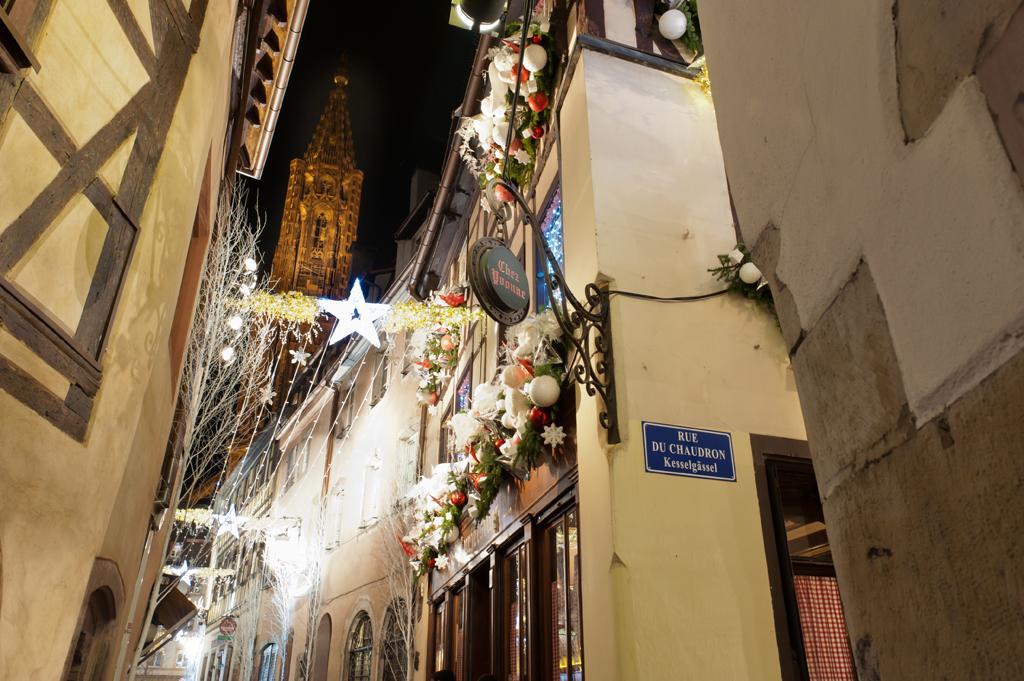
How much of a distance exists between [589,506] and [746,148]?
3597 millimetres

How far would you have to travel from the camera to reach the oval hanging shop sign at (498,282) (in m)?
5.44

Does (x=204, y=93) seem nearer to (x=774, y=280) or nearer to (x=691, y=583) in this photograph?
(x=691, y=583)

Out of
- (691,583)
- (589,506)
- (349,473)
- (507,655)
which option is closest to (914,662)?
(691,583)

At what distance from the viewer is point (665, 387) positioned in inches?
209

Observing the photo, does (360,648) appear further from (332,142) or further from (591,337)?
(332,142)

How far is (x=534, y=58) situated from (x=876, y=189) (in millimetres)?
6476

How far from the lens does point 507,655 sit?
745 centimetres

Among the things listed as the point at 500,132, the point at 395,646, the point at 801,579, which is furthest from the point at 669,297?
the point at 395,646

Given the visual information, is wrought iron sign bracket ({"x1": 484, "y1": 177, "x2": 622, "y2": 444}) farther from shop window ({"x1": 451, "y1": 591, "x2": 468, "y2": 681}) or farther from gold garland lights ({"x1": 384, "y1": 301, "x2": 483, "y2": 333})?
gold garland lights ({"x1": 384, "y1": 301, "x2": 483, "y2": 333})

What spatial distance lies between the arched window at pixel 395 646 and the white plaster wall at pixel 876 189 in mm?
10935

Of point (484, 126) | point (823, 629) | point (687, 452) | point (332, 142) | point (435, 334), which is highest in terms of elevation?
point (332, 142)

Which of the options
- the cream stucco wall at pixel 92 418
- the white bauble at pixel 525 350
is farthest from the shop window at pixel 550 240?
the cream stucco wall at pixel 92 418

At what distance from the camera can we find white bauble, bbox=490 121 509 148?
318 inches

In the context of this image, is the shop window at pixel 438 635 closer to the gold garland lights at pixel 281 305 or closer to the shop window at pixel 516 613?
the shop window at pixel 516 613
